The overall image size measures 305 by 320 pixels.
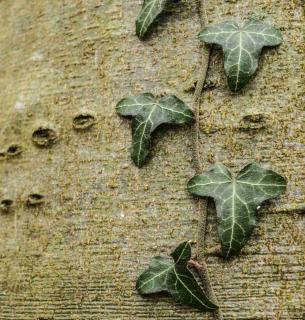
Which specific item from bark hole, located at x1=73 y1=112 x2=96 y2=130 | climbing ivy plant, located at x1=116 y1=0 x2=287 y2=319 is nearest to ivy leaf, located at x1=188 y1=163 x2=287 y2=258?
climbing ivy plant, located at x1=116 y1=0 x2=287 y2=319

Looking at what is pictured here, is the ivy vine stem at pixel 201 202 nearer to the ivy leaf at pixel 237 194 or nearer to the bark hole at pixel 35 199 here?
the ivy leaf at pixel 237 194

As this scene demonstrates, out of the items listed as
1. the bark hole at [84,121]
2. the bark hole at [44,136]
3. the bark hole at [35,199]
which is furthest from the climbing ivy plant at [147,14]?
the bark hole at [35,199]

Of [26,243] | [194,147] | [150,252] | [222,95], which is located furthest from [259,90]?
[26,243]

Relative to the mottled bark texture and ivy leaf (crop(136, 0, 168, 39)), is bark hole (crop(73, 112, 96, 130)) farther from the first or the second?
ivy leaf (crop(136, 0, 168, 39))

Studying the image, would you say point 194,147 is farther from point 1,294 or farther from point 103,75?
point 1,294

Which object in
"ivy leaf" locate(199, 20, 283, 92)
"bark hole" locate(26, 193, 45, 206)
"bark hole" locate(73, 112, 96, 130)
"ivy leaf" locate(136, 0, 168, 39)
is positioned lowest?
"bark hole" locate(26, 193, 45, 206)
